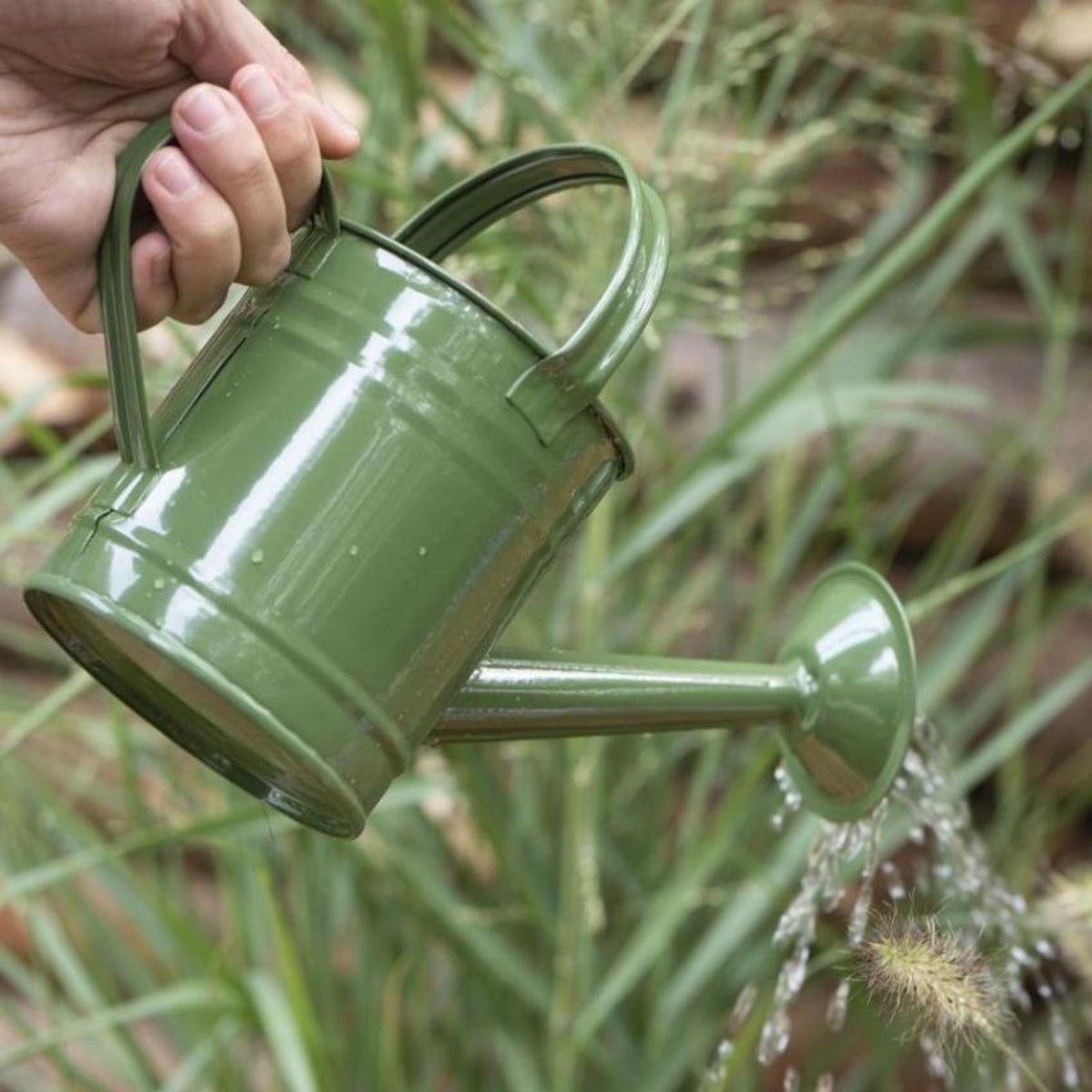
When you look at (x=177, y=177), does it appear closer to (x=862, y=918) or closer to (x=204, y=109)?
(x=204, y=109)

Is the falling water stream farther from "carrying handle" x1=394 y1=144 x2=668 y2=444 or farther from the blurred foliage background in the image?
"carrying handle" x1=394 y1=144 x2=668 y2=444

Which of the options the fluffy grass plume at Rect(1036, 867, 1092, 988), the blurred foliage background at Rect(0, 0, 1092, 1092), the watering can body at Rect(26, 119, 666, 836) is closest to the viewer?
the watering can body at Rect(26, 119, 666, 836)

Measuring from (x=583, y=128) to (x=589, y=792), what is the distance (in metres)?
0.40

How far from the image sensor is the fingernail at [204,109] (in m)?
0.59

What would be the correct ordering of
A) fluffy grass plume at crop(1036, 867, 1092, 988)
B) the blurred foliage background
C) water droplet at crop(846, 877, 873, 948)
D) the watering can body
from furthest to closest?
1. the blurred foliage background
2. fluffy grass plume at crop(1036, 867, 1092, 988)
3. water droplet at crop(846, 877, 873, 948)
4. the watering can body

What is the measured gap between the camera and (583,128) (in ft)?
3.63

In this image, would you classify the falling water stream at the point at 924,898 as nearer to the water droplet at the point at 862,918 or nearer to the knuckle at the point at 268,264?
the water droplet at the point at 862,918

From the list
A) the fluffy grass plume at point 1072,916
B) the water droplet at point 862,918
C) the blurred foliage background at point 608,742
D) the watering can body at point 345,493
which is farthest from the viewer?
the blurred foliage background at point 608,742

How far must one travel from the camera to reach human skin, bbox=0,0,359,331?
1.94ft

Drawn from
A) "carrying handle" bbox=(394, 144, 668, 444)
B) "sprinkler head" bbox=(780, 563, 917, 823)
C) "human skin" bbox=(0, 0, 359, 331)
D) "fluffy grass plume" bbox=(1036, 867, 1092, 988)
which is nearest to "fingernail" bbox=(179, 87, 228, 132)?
"human skin" bbox=(0, 0, 359, 331)

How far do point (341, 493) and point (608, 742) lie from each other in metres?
0.67

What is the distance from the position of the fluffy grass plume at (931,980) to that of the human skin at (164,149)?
30cm

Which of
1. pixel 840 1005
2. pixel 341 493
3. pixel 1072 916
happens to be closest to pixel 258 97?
pixel 341 493

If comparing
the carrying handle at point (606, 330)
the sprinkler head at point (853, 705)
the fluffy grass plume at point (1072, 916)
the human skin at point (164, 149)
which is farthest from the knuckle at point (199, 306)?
the fluffy grass plume at point (1072, 916)
